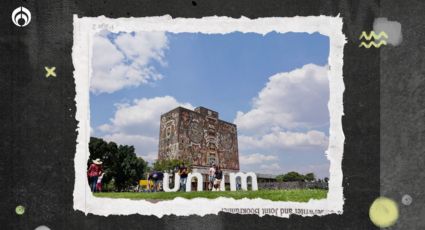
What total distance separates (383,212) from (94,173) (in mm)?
3285

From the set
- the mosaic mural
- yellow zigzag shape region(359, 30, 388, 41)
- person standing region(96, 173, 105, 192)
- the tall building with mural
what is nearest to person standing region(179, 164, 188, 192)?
the tall building with mural

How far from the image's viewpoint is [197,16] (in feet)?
13.6

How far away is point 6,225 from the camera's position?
406cm

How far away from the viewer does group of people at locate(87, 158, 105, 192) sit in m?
4.11

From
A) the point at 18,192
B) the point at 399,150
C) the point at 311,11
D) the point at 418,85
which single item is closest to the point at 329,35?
the point at 311,11

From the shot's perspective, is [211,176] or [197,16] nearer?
[197,16]

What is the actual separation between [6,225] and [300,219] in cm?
336

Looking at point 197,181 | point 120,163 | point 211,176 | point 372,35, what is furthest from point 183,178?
point 372,35

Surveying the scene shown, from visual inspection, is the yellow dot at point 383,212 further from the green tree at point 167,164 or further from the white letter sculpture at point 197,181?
the green tree at point 167,164

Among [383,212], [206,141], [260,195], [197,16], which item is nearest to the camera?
[383,212]

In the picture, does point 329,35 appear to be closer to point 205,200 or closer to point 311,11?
point 311,11

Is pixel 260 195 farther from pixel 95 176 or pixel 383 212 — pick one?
pixel 95 176

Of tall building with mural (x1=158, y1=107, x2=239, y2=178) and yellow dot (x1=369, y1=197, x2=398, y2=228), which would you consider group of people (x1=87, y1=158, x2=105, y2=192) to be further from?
yellow dot (x1=369, y1=197, x2=398, y2=228)

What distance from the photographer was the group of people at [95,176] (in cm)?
411
